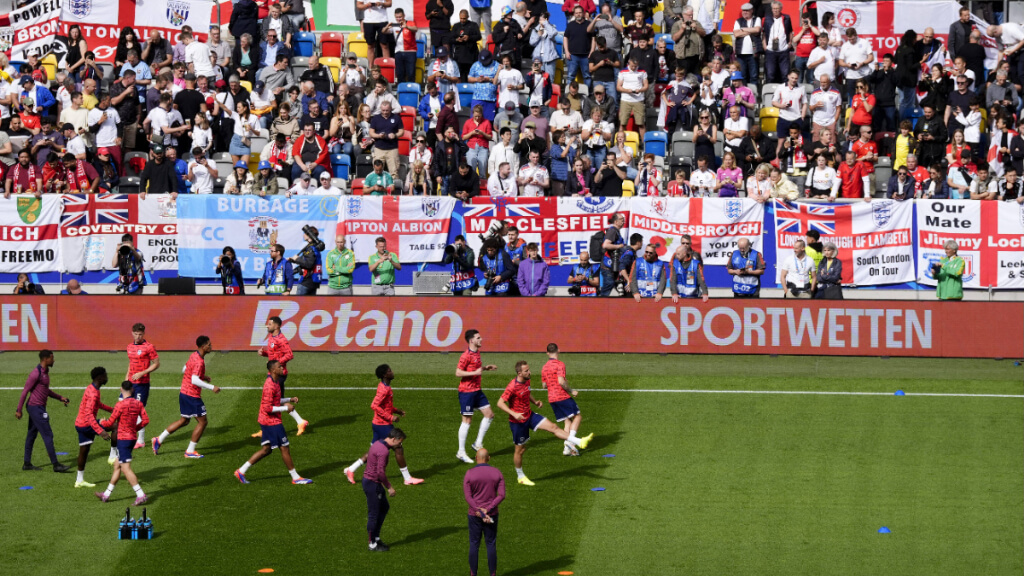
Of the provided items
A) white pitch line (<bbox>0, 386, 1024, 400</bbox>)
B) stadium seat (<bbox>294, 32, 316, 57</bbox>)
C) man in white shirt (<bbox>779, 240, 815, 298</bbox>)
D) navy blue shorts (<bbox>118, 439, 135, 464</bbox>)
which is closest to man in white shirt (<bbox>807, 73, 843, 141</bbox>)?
man in white shirt (<bbox>779, 240, 815, 298</bbox>)

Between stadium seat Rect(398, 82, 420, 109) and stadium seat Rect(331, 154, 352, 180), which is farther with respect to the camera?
stadium seat Rect(398, 82, 420, 109)

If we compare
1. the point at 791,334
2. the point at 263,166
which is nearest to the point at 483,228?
the point at 263,166

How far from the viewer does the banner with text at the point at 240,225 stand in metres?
30.5

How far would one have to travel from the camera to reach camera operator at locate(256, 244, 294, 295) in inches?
1121

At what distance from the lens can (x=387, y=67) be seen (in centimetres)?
3575

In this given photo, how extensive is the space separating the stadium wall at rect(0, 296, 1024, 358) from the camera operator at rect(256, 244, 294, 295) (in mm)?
941

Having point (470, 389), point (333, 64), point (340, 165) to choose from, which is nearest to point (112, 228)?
point (340, 165)

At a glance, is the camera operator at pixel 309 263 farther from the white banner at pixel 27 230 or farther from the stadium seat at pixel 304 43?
the stadium seat at pixel 304 43

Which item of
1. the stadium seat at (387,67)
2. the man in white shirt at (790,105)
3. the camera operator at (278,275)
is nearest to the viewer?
the camera operator at (278,275)

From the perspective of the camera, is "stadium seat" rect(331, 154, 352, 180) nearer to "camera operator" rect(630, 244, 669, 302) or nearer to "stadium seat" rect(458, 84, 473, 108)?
"stadium seat" rect(458, 84, 473, 108)

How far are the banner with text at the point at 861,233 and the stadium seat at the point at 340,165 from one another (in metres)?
10.7

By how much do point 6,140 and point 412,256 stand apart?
10.7 meters

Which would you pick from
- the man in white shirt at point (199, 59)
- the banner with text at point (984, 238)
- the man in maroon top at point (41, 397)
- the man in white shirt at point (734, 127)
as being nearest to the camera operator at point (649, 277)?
the man in white shirt at point (734, 127)

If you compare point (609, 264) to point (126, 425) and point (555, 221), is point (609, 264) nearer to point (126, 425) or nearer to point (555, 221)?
point (555, 221)
